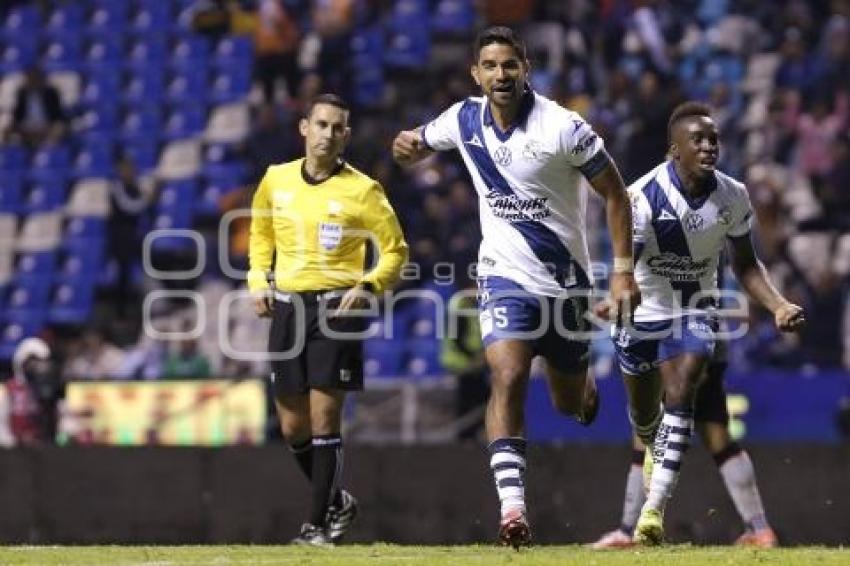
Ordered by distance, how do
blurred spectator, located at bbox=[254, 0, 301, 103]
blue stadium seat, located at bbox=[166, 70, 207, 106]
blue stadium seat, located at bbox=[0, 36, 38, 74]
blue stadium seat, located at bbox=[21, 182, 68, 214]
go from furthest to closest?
blue stadium seat, located at bbox=[0, 36, 38, 74], blue stadium seat, located at bbox=[166, 70, 207, 106], blue stadium seat, located at bbox=[21, 182, 68, 214], blurred spectator, located at bbox=[254, 0, 301, 103]

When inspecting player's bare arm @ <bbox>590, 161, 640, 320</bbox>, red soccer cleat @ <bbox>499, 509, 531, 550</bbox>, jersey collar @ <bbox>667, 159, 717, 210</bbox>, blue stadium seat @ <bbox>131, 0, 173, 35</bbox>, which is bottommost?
red soccer cleat @ <bbox>499, 509, 531, 550</bbox>

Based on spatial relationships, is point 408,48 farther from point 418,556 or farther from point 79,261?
point 418,556

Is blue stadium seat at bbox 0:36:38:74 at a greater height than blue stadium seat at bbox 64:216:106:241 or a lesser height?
greater

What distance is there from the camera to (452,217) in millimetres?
20188

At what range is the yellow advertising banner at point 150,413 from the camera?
16.7 metres

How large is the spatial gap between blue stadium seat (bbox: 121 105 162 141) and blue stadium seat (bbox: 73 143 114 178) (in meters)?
0.31

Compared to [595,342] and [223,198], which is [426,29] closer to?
[223,198]

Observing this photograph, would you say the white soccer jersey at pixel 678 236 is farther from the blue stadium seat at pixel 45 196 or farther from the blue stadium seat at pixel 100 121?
the blue stadium seat at pixel 100 121

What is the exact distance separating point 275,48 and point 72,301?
396 centimetres

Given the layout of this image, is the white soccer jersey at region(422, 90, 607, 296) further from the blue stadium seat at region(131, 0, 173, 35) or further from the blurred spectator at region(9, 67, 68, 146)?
the blue stadium seat at region(131, 0, 173, 35)

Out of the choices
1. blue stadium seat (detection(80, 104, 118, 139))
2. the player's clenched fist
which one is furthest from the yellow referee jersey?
blue stadium seat (detection(80, 104, 118, 139))

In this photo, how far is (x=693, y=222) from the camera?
10.6 metres

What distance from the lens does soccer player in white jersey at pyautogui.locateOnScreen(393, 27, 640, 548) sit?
9453 millimetres

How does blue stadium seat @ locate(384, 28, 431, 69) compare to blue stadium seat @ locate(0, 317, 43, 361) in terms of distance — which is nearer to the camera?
blue stadium seat @ locate(0, 317, 43, 361)
